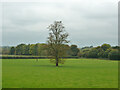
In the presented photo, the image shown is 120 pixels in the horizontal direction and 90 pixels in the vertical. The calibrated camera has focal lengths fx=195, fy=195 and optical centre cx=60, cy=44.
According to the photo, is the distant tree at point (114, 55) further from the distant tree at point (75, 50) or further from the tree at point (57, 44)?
the tree at point (57, 44)

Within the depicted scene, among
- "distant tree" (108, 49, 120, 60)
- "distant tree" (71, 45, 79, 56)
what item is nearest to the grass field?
"distant tree" (108, 49, 120, 60)

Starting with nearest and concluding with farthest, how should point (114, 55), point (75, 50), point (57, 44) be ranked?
point (57, 44) → point (114, 55) → point (75, 50)

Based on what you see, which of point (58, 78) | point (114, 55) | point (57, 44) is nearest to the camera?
point (58, 78)

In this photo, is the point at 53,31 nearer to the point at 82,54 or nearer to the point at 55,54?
the point at 55,54

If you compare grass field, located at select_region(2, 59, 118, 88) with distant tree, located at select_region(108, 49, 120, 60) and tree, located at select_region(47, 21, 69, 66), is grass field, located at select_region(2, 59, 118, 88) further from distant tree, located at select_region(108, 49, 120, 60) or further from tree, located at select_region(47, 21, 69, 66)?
distant tree, located at select_region(108, 49, 120, 60)

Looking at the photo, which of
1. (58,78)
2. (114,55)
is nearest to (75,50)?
(114,55)

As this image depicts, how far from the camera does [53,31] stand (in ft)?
168

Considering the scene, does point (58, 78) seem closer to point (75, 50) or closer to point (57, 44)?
point (57, 44)

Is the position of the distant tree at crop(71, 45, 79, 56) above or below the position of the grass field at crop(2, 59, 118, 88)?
above

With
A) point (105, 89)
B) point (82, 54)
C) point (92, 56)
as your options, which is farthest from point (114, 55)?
point (105, 89)

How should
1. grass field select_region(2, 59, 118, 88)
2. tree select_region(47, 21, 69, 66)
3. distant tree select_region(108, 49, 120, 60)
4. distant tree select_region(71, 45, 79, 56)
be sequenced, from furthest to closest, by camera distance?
1. distant tree select_region(71, 45, 79, 56)
2. distant tree select_region(108, 49, 120, 60)
3. tree select_region(47, 21, 69, 66)
4. grass field select_region(2, 59, 118, 88)

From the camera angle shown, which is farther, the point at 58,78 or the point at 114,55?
the point at 114,55

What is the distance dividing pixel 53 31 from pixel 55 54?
6349mm

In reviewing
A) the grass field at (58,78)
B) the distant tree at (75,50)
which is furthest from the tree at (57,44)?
the distant tree at (75,50)
